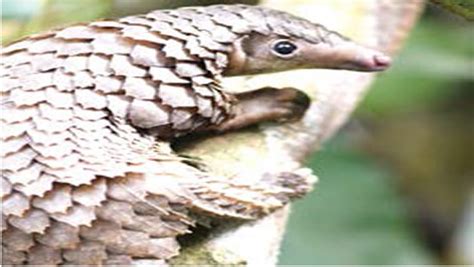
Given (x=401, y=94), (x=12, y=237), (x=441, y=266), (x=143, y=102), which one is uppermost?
(x=401, y=94)

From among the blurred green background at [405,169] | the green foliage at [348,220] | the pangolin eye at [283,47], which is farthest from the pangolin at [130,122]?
the green foliage at [348,220]

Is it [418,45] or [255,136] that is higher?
[418,45]

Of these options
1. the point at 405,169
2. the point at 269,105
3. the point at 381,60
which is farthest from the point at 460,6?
the point at 405,169

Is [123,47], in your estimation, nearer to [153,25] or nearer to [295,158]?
[153,25]

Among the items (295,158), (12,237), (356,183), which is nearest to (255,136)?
(295,158)

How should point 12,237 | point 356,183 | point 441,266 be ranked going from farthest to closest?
point 441,266, point 356,183, point 12,237

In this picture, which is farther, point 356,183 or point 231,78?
point 356,183

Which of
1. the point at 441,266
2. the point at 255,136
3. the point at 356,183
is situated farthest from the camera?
the point at 441,266

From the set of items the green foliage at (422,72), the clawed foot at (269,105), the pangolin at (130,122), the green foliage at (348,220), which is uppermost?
the green foliage at (422,72)

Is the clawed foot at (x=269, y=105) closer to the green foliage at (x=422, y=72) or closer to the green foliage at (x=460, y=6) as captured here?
the green foliage at (x=460, y=6)
